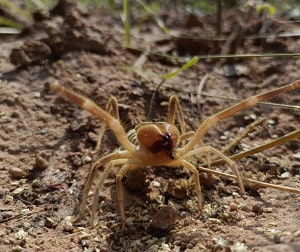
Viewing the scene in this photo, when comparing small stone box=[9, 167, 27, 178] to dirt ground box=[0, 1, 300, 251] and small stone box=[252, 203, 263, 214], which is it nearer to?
dirt ground box=[0, 1, 300, 251]

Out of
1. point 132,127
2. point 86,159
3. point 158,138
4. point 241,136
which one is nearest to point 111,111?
point 132,127

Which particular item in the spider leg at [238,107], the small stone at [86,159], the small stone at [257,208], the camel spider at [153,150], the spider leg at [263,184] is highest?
the spider leg at [238,107]

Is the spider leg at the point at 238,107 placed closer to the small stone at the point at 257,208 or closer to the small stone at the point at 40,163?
the small stone at the point at 257,208

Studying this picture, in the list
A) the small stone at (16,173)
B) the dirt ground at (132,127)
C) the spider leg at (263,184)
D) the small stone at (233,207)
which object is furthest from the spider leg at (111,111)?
the small stone at (233,207)

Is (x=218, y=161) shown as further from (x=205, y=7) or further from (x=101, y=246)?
(x=205, y=7)

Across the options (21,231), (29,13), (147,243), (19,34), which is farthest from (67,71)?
(147,243)

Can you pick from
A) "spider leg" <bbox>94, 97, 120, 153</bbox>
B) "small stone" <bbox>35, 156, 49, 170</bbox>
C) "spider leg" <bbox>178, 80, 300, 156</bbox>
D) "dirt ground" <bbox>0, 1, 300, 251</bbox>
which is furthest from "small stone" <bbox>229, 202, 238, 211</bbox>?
"small stone" <bbox>35, 156, 49, 170</bbox>
